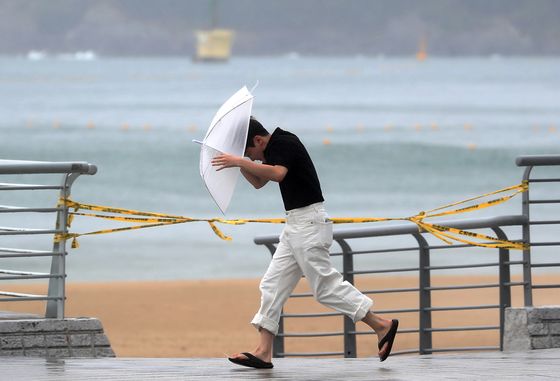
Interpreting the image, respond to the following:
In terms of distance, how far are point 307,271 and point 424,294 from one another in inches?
87.5

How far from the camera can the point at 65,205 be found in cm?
905

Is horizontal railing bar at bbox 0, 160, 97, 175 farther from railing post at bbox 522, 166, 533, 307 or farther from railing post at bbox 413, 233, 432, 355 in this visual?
railing post at bbox 522, 166, 533, 307

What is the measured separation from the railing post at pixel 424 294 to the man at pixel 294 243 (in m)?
1.80

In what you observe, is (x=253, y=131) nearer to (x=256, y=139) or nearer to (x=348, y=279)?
(x=256, y=139)

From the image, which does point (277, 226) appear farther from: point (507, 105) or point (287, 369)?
point (507, 105)

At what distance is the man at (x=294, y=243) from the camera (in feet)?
26.7

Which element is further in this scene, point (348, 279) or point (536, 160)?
point (348, 279)

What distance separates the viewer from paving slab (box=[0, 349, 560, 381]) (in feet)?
24.9

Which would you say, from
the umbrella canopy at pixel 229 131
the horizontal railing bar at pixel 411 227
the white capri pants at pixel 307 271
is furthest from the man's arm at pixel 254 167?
the horizontal railing bar at pixel 411 227

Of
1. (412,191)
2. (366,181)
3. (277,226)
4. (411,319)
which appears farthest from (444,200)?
(411,319)

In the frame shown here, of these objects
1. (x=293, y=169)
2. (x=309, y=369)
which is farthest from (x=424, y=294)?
(x=293, y=169)

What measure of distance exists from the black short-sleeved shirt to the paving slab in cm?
103

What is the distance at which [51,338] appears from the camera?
29.3 ft

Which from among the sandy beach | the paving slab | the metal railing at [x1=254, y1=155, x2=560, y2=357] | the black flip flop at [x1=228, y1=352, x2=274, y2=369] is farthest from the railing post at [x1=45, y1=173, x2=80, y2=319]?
the sandy beach
